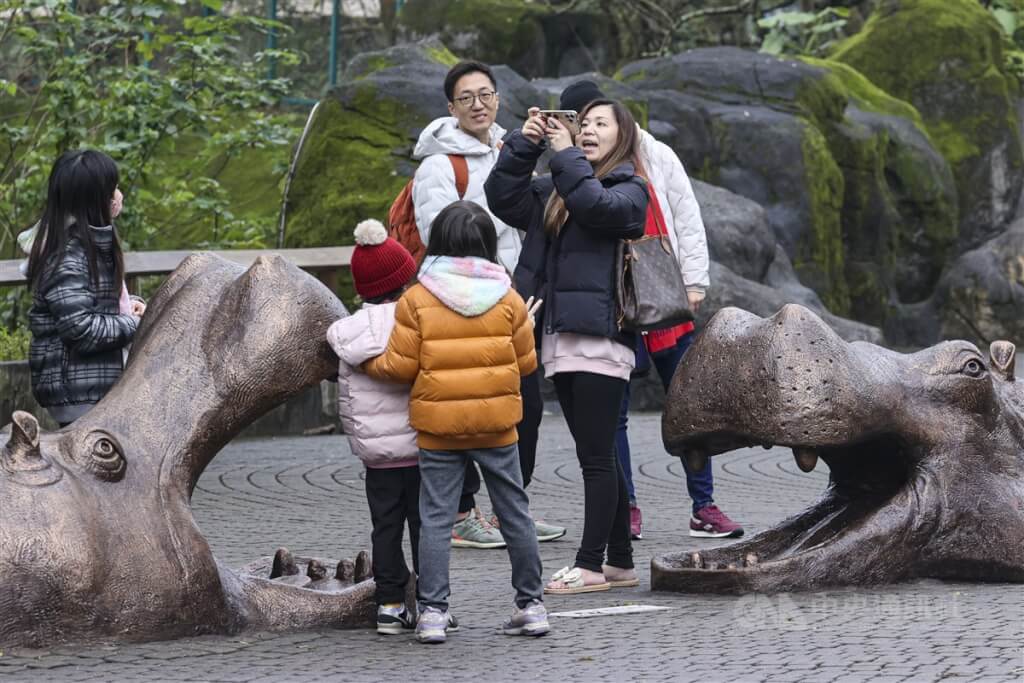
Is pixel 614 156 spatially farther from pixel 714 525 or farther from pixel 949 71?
pixel 949 71

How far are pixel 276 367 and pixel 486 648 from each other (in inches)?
43.5

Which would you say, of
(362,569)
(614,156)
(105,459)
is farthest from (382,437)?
(614,156)

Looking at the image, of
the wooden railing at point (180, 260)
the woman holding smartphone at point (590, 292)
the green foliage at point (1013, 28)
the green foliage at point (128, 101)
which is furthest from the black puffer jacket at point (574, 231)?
the green foliage at point (1013, 28)

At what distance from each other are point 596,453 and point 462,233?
3.75 feet

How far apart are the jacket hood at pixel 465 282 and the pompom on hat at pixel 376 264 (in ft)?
0.52

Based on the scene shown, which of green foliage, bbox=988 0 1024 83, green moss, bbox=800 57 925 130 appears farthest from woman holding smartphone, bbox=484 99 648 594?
green foliage, bbox=988 0 1024 83

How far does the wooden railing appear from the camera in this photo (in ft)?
32.3

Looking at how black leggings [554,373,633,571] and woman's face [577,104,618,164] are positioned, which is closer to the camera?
black leggings [554,373,633,571]


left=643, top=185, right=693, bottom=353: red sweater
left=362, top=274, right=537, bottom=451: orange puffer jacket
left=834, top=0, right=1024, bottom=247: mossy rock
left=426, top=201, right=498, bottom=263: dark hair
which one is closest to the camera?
left=362, top=274, right=537, bottom=451: orange puffer jacket

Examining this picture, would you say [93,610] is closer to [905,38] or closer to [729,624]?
[729,624]

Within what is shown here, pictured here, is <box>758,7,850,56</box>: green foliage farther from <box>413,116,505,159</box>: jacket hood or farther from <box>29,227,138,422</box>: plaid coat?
<box>29,227,138,422</box>: plaid coat

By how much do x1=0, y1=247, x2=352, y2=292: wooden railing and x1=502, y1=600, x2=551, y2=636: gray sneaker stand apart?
3959 millimetres

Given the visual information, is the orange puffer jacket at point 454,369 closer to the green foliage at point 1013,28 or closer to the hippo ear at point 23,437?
the hippo ear at point 23,437

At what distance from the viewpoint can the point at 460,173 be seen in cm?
760
